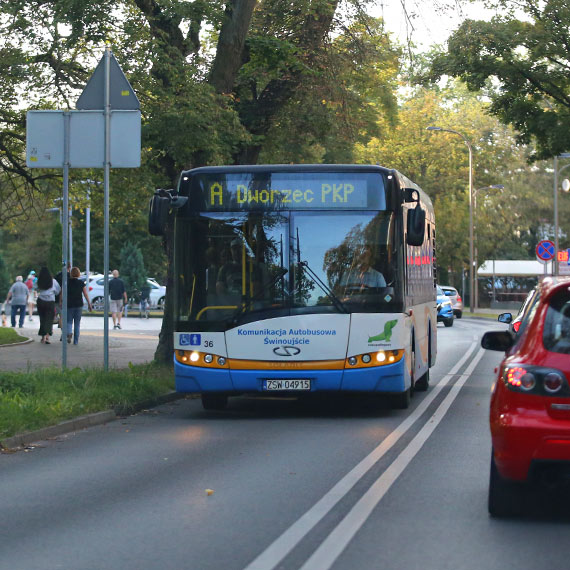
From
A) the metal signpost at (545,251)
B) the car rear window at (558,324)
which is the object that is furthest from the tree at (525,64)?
the car rear window at (558,324)

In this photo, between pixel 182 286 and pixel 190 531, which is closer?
pixel 190 531

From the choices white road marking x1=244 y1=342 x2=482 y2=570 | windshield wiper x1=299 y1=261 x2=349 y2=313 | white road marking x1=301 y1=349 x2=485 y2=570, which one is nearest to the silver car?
windshield wiper x1=299 y1=261 x2=349 y2=313

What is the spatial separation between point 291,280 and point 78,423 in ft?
9.26

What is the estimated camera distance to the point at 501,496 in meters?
7.18

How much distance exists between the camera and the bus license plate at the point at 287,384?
1310 cm

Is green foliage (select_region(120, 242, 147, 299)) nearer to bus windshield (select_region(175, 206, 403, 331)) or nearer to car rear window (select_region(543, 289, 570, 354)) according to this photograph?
bus windshield (select_region(175, 206, 403, 331))

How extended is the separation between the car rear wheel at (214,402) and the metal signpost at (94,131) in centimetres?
187

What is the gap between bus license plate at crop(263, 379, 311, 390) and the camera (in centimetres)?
1310

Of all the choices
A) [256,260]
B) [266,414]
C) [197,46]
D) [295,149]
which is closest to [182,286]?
[256,260]

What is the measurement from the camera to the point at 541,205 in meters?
78.3

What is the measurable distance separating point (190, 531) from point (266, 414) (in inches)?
279

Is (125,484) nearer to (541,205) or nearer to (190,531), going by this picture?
(190,531)

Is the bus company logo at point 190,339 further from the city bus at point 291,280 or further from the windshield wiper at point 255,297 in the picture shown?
the windshield wiper at point 255,297

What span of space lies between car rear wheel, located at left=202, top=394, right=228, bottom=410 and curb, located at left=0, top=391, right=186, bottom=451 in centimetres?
78
